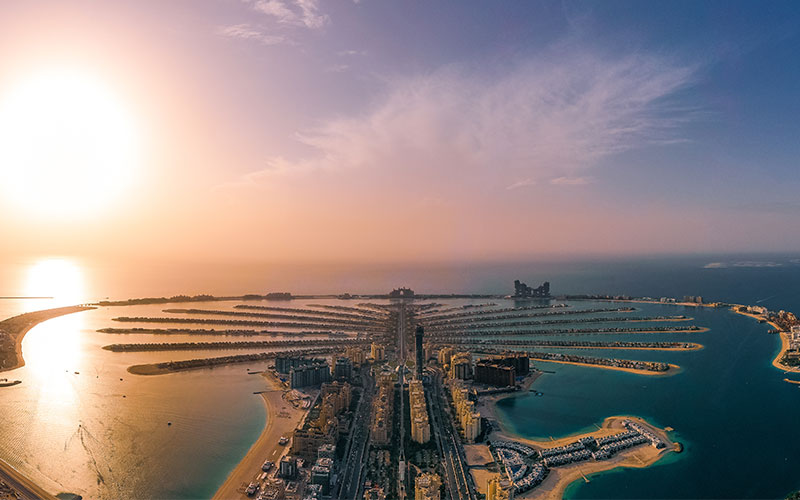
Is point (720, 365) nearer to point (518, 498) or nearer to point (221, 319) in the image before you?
point (518, 498)

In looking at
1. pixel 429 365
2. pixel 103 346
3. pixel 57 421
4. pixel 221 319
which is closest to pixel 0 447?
pixel 57 421

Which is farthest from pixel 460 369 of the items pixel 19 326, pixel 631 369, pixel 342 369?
pixel 19 326

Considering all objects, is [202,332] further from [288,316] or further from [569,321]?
[569,321]

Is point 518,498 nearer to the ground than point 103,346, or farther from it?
nearer to the ground

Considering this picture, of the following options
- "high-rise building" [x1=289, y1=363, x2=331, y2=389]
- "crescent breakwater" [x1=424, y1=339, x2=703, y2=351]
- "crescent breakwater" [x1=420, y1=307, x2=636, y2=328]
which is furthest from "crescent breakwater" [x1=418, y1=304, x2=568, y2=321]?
"high-rise building" [x1=289, y1=363, x2=331, y2=389]

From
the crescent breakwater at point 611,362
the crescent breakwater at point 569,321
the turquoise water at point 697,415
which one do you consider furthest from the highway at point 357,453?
the crescent breakwater at point 569,321

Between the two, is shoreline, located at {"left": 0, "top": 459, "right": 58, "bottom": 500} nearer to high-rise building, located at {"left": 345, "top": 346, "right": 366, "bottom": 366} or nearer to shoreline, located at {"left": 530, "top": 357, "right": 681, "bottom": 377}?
high-rise building, located at {"left": 345, "top": 346, "right": 366, "bottom": 366}
